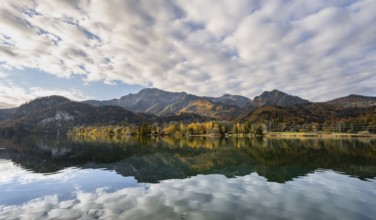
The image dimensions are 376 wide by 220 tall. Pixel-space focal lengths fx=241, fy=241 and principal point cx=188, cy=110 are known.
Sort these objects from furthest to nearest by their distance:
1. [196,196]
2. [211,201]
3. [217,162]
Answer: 1. [217,162]
2. [196,196]
3. [211,201]

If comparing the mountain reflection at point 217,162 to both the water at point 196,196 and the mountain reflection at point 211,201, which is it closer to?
the water at point 196,196

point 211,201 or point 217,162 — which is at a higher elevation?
point 217,162

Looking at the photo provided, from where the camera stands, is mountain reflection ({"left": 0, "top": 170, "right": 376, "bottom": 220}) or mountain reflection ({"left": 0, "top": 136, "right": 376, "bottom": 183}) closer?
mountain reflection ({"left": 0, "top": 170, "right": 376, "bottom": 220})

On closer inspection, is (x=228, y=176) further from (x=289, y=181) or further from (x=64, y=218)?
(x=64, y=218)

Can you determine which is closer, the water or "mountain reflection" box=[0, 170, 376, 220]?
"mountain reflection" box=[0, 170, 376, 220]

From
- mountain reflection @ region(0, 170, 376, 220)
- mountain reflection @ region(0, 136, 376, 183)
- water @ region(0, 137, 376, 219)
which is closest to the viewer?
mountain reflection @ region(0, 170, 376, 220)

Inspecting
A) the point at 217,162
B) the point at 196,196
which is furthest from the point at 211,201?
the point at 217,162

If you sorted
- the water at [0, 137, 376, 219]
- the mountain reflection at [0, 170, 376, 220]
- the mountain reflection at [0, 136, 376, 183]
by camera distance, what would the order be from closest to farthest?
the mountain reflection at [0, 170, 376, 220] → the water at [0, 137, 376, 219] → the mountain reflection at [0, 136, 376, 183]

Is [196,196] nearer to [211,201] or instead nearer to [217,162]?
[211,201]

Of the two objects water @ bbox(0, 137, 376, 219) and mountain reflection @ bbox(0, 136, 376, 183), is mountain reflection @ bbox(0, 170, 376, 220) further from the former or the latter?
mountain reflection @ bbox(0, 136, 376, 183)

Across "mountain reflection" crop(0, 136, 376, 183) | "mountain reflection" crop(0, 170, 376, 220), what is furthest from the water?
"mountain reflection" crop(0, 136, 376, 183)

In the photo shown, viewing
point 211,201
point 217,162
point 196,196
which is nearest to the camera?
point 211,201

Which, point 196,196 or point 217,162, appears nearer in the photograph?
point 196,196

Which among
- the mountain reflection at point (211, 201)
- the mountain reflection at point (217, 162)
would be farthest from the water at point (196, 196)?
the mountain reflection at point (217, 162)
